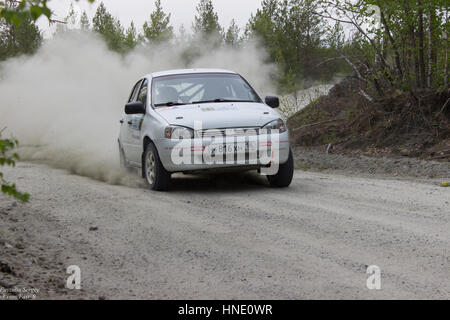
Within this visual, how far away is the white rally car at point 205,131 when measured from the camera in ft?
27.4

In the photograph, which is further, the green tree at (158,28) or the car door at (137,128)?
the green tree at (158,28)

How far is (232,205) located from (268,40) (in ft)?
102

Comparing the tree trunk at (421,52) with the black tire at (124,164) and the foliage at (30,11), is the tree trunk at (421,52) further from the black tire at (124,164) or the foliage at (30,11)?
the foliage at (30,11)

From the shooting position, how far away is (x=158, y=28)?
46125 millimetres

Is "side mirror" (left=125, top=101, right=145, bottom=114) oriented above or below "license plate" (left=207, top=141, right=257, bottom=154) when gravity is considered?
above

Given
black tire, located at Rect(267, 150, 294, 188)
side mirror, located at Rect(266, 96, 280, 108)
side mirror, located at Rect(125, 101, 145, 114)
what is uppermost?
side mirror, located at Rect(266, 96, 280, 108)

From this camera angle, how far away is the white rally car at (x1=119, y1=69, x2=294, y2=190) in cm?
835

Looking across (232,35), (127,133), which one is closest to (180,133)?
(127,133)

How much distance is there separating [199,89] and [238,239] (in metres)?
4.26

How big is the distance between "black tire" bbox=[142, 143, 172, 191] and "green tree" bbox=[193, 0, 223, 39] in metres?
36.0

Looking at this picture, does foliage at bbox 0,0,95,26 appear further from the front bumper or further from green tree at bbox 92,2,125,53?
green tree at bbox 92,2,125,53

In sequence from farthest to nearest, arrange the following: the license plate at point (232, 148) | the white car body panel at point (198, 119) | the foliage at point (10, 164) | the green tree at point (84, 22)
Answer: the green tree at point (84, 22), the white car body panel at point (198, 119), the license plate at point (232, 148), the foliage at point (10, 164)

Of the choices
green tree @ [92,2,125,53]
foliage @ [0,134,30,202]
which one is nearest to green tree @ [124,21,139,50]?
green tree @ [92,2,125,53]

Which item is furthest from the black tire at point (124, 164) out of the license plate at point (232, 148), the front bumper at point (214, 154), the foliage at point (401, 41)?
the foliage at point (401, 41)
